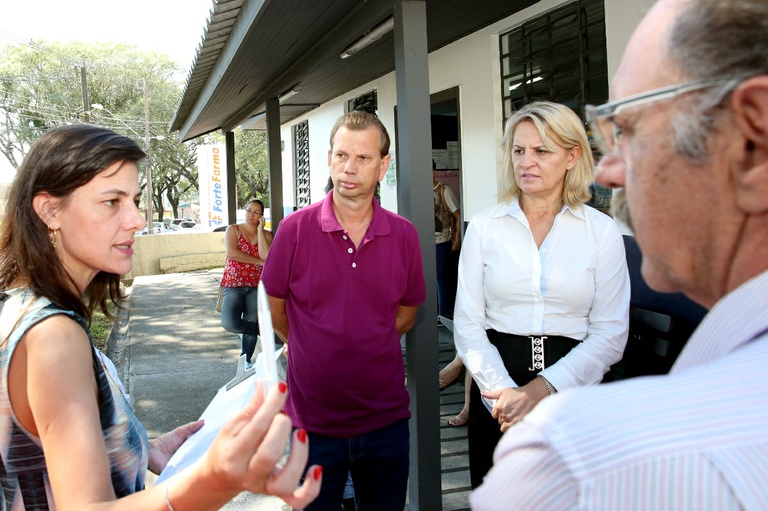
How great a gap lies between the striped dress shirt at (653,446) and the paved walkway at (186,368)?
2.16 metres

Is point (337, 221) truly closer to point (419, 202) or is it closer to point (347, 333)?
point (347, 333)

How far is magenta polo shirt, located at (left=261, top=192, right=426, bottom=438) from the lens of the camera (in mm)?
2438

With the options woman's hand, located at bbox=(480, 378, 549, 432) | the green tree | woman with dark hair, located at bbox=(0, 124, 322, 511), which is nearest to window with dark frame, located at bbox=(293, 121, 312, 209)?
woman's hand, located at bbox=(480, 378, 549, 432)

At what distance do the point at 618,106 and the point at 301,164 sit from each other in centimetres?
1292

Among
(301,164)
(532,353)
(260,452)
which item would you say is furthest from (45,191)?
(301,164)

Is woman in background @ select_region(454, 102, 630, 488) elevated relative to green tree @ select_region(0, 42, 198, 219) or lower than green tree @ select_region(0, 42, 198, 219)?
lower

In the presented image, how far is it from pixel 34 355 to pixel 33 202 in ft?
1.52

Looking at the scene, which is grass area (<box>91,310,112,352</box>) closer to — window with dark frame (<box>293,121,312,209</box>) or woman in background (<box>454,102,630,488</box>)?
window with dark frame (<box>293,121,312,209</box>)

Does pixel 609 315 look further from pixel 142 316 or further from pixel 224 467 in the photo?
pixel 142 316

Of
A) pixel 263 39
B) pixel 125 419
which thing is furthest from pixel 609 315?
pixel 263 39

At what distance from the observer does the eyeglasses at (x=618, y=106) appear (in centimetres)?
68

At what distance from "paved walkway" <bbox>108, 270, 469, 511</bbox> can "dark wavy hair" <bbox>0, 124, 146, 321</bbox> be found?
3.12 feet

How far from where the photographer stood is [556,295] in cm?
230

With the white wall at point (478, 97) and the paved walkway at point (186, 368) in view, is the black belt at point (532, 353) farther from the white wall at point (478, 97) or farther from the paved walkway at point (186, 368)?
the white wall at point (478, 97)
